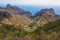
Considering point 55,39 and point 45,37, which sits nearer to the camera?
point 55,39

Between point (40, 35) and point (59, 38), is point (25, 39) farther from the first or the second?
point (59, 38)

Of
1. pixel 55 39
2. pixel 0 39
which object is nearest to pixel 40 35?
pixel 55 39

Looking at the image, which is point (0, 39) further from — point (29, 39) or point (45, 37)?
point (45, 37)

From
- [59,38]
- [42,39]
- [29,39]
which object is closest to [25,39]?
[29,39]

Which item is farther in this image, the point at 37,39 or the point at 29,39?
the point at 29,39

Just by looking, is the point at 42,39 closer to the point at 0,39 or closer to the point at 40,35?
the point at 40,35

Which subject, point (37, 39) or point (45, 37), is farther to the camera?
point (45, 37)

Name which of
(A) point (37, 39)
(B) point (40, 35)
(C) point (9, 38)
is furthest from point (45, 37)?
(C) point (9, 38)
